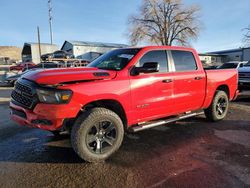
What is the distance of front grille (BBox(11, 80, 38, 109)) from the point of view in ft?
11.6

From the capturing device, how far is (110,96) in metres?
3.86

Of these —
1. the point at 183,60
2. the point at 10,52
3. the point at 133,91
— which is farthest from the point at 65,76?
the point at 10,52

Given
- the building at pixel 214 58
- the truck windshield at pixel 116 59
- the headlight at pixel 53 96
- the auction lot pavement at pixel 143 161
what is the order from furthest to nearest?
the building at pixel 214 58, the truck windshield at pixel 116 59, the headlight at pixel 53 96, the auction lot pavement at pixel 143 161

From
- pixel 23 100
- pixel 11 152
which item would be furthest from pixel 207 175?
pixel 11 152

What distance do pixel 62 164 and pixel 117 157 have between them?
35.9 inches

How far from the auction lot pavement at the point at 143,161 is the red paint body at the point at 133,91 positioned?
59 cm

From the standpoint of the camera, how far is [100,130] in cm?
388

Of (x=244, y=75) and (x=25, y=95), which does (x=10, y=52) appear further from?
(x=25, y=95)

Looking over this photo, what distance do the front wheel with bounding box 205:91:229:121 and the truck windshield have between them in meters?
2.70

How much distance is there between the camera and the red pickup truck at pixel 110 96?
3518 mm

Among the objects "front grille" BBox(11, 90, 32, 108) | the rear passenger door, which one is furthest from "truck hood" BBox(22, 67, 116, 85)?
the rear passenger door

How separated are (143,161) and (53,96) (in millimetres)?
1763

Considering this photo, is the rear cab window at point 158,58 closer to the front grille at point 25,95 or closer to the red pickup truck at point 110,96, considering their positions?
the red pickup truck at point 110,96

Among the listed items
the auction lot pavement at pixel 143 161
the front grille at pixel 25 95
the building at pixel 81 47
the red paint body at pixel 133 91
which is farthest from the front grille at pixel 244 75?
the building at pixel 81 47
